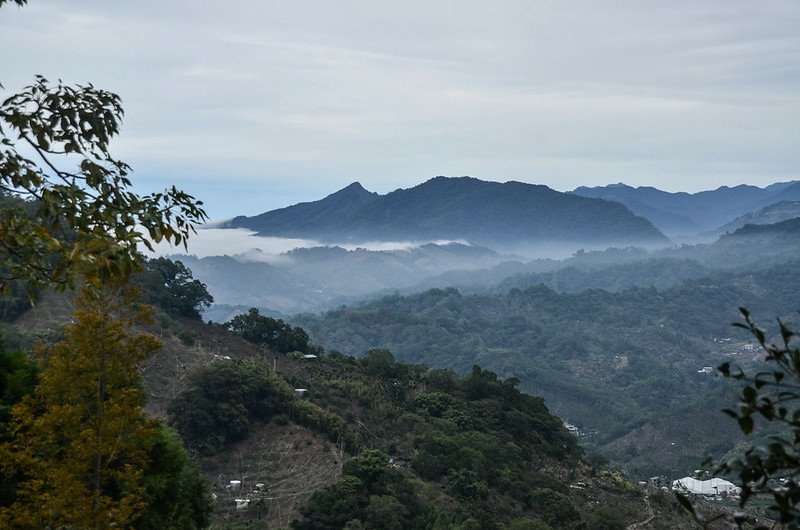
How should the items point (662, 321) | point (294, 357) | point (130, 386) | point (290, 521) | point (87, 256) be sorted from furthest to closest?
point (662, 321) < point (294, 357) < point (290, 521) < point (130, 386) < point (87, 256)

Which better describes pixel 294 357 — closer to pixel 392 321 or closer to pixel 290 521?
pixel 290 521

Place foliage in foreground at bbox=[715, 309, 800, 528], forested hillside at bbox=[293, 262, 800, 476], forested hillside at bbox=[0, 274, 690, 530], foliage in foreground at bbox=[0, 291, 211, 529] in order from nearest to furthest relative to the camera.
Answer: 1. foliage in foreground at bbox=[715, 309, 800, 528]
2. foliage in foreground at bbox=[0, 291, 211, 529]
3. forested hillside at bbox=[0, 274, 690, 530]
4. forested hillside at bbox=[293, 262, 800, 476]

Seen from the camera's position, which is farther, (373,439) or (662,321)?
(662,321)

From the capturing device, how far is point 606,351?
12925 cm

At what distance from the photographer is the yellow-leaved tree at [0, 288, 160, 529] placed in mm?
8336

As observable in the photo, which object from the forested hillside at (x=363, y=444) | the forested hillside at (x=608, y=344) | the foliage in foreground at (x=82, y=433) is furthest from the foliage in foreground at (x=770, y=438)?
the forested hillside at (x=608, y=344)

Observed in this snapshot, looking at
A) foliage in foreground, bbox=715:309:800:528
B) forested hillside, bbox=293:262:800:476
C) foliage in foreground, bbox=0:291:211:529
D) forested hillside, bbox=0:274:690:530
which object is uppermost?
foliage in foreground, bbox=715:309:800:528

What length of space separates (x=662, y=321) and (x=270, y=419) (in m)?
133

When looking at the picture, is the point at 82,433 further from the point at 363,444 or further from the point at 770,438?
the point at 363,444

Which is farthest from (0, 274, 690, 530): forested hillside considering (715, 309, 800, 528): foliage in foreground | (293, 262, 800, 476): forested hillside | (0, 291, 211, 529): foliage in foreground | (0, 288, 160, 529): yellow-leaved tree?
(293, 262, 800, 476): forested hillside

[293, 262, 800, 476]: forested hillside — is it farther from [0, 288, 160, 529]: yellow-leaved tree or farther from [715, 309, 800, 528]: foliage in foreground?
[715, 309, 800, 528]: foliage in foreground

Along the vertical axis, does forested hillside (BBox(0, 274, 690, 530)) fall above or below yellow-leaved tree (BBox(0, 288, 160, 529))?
below

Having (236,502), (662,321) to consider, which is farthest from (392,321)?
(236,502)

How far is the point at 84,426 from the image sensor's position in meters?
8.71
